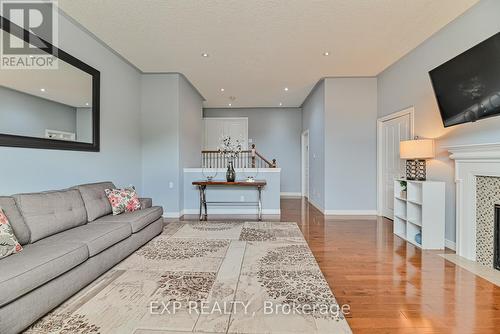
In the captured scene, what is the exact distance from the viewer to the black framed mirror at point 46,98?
2475mm

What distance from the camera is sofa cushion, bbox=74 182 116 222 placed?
3002 mm

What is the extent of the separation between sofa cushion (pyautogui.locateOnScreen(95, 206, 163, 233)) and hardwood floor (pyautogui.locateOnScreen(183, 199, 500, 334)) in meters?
2.22

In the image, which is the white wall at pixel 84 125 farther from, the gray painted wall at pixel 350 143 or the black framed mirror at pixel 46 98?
the gray painted wall at pixel 350 143

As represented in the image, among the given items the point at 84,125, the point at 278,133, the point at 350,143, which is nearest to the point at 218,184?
the point at 84,125

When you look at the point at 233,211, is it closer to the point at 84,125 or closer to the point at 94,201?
the point at 94,201

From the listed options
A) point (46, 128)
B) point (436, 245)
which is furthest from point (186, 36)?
point (436, 245)

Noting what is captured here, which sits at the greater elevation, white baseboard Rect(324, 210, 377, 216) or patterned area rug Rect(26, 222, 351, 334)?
white baseboard Rect(324, 210, 377, 216)

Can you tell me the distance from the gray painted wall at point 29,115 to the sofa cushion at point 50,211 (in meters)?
0.70

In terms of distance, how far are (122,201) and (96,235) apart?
1065 millimetres

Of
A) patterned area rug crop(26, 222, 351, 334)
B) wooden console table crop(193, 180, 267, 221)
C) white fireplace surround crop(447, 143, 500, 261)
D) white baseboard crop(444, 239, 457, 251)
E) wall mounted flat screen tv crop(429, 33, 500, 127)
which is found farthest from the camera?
wooden console table crop(193, 180, 267, 221)

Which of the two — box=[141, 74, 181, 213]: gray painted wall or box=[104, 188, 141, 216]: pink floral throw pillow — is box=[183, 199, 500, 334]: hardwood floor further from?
box=[141, 74, 181, 213]: gray painted wall

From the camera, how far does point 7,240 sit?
6.20ft

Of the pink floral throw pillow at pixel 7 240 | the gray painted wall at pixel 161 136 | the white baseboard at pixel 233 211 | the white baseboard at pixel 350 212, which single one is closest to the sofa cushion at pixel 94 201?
the pink floral throw pillow at pixel 7 240

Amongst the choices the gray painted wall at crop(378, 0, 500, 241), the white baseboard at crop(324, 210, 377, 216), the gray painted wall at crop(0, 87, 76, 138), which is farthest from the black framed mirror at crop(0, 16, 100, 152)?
the gray painted wall at crop(378, 0, 500, 241)
